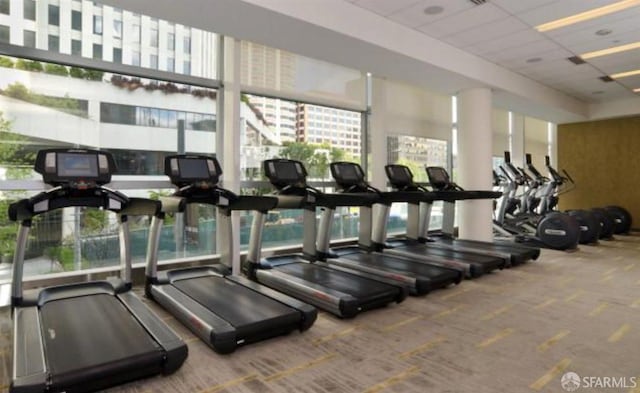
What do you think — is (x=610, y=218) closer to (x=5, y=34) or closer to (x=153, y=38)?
(x=153, y=38)

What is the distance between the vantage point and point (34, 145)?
4117 mm

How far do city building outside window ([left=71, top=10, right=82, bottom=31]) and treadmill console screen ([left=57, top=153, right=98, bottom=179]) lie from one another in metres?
1.81

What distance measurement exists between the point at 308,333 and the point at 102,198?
6.98 feet

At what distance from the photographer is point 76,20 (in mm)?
4301

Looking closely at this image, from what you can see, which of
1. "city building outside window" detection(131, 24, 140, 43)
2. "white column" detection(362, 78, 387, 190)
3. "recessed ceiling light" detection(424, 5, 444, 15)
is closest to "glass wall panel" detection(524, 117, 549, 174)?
"white column" detection(362, 78, 387, 190)

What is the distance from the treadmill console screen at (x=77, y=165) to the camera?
3.29 m

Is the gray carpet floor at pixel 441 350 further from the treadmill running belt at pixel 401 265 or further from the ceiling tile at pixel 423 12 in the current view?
the ceiling tile at pixel 423 12

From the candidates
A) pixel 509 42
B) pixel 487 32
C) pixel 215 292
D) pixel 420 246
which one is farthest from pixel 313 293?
pixel 509 42

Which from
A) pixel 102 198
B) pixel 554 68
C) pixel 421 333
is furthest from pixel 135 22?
pixel 554 68

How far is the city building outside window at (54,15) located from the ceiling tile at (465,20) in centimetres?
426

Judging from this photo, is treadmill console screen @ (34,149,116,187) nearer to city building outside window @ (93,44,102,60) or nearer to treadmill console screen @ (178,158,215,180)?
treadmill console screen @ (178,158,215,180)

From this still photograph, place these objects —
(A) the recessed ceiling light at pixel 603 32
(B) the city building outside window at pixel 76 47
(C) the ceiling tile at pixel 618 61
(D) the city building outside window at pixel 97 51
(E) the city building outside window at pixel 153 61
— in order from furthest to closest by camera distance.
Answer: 1. (C) the ceiling tile at pixel 618 61
2. (A) the recessed ceiling light at pixel 603 32
3. (E) the city building outside window at pixel 153 61
4. (D) the city building outside window at pixel 97 51
5. (B) the city building outside window at pixel 76 47

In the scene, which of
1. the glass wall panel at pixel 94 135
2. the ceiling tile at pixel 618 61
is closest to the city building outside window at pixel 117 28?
the glass wall panel at pixel 94 135

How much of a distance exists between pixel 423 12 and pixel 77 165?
408 cm
